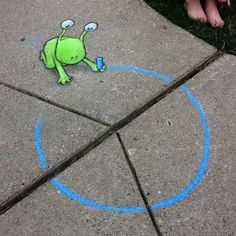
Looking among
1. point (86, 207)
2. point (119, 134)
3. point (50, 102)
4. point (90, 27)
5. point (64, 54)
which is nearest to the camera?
point (86, 207)

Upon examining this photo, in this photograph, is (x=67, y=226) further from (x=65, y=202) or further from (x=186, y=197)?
(x=186, y=197)

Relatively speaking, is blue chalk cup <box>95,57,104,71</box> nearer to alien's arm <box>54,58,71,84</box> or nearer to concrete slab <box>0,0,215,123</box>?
concrete slab <box>0,0,215,123</box>

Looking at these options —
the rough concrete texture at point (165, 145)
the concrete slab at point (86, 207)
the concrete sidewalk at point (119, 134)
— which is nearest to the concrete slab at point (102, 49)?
the concrete sidewalk at point (119, 134)

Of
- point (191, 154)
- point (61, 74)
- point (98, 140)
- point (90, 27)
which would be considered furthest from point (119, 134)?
point (90, 27)

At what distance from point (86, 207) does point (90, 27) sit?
1529 millimetres

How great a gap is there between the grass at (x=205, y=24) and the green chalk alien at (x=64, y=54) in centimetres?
70

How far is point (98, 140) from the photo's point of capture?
2490mm

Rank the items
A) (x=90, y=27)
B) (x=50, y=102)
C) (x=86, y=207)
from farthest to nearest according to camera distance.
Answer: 1. (x=90, y=27)
2. (x=50, y=102)
3. (x=86, y=207)

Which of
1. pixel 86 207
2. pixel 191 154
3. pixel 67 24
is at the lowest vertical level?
pixel 191 154

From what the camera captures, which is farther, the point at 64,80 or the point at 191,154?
the point at 64,80

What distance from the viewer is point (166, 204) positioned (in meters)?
2.20

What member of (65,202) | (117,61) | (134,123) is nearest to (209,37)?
(117,61)

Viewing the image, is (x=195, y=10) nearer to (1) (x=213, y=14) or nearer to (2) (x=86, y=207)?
(1) (x=213, y=14)

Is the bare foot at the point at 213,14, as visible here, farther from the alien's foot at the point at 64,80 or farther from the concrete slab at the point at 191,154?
the alien's foot at the point at 64,80
